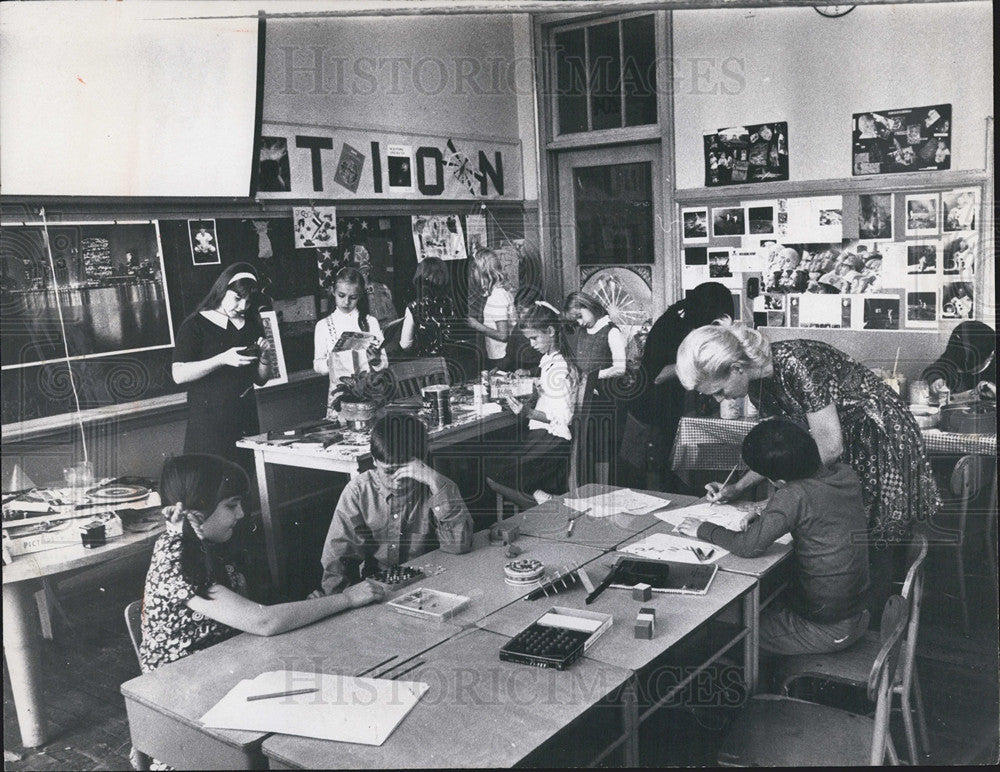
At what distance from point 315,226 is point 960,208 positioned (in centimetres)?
296

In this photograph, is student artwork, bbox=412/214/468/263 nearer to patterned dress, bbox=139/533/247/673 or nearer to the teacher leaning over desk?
the teacher leaning over desk

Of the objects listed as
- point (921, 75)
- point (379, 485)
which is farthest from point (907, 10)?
point (379, 485)

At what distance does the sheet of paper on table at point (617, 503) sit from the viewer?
3.27 meters

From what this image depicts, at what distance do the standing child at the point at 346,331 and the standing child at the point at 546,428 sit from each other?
93cm

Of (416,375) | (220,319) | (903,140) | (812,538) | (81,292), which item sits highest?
(903,140)

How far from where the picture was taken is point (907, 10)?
3.65 meters

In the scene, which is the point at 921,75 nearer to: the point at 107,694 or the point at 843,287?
the point at 843,287

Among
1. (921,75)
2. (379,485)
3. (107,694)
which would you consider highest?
(921,75)

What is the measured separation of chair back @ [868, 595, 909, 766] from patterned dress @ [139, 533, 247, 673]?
1.84 meters

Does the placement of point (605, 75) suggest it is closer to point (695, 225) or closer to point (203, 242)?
point (695, 225)

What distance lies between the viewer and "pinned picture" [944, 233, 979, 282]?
11.8ft

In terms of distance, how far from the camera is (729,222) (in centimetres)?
461

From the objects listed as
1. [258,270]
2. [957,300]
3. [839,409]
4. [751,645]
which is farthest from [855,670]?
[258,270]

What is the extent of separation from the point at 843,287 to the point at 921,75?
3.36 feet
